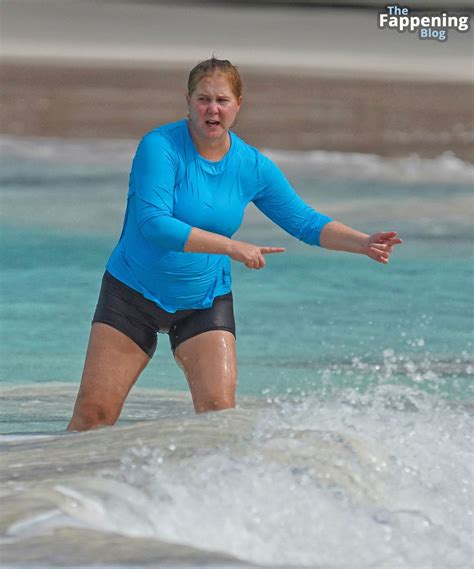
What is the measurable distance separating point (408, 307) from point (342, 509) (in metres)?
4.62

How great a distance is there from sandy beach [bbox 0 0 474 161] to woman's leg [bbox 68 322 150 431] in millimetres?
7890

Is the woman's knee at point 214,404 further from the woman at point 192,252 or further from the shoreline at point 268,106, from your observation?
the shoreline at point 268,106

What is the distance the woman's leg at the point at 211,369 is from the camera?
3.30 metres

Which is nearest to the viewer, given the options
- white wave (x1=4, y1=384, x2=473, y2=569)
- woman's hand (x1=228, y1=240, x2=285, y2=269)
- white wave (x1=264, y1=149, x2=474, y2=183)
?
white wave (x1=4, y1=384, x2=473, y2=569)

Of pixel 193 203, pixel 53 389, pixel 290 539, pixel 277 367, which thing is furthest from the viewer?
pixel 277 367

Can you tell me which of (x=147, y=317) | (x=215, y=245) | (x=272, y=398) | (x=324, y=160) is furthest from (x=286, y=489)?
(x=324, y=160)

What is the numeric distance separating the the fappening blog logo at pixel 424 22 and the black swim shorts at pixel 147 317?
5.89 m

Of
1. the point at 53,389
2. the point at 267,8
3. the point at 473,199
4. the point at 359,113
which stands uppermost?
the point at 267,8

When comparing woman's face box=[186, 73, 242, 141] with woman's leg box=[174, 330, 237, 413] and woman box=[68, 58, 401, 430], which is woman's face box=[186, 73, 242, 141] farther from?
woman's leg box=[174, 330, 237, 413]

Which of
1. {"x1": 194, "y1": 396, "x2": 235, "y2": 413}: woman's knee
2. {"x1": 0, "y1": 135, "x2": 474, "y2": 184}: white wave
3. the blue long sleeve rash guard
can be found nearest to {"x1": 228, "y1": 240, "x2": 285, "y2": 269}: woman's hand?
the blue long sleeve rash guard

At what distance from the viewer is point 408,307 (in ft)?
23.9

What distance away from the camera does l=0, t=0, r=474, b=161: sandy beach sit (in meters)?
11.1

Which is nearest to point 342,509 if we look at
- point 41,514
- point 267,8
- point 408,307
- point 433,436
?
point 433,436

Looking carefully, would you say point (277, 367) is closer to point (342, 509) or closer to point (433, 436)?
point (433, 436)
